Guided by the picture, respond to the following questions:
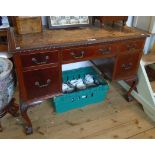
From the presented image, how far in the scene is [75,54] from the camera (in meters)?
1.22

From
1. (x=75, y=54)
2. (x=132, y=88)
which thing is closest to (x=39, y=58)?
(x=75, y=54)

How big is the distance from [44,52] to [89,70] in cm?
87

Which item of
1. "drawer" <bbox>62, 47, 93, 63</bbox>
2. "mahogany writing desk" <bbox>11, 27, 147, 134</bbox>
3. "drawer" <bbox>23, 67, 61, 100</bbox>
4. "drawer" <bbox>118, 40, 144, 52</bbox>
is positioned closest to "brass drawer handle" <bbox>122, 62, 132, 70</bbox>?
"mahogany writing desk" <bbox>11, 27, 147, 134</bbox>

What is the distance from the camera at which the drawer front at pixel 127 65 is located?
1.42m

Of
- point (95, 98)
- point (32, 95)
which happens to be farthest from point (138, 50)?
point (32, 95)

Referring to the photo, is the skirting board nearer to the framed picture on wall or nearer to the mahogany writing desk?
the mahogany writing desk

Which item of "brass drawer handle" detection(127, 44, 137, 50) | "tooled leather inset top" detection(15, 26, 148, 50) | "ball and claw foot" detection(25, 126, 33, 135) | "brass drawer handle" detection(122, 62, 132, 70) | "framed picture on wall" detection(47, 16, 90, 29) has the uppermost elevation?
"framed picture on wall" detection(47, 16, 90, 29)

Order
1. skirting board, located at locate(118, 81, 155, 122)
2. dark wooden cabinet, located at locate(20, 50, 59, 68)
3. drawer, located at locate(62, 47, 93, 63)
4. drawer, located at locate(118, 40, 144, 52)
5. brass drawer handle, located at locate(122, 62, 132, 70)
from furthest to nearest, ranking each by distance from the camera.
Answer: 1. skirting board, located at locate(118, 81, 155, 122)
2. brass drawer handle, located at locate(122, 62, 132, 70)
3. drawer, located at locate(118, 40, 144, 52)
4. drawer, located at locate(62, 47, 93, 63)
5. dark wooden cabinet, located at locate(20, 50, 59, 68)

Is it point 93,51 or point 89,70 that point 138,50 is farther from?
point 89,70

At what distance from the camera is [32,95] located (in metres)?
1.24

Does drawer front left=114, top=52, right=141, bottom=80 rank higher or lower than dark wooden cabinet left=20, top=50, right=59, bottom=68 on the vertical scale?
lower

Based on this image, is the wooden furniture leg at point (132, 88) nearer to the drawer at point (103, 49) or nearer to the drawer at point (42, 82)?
the drawer at point (103, 49)

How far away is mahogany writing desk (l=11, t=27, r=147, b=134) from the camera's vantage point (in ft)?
3.65

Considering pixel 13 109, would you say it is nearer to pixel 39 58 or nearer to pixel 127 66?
pixel 39 58
